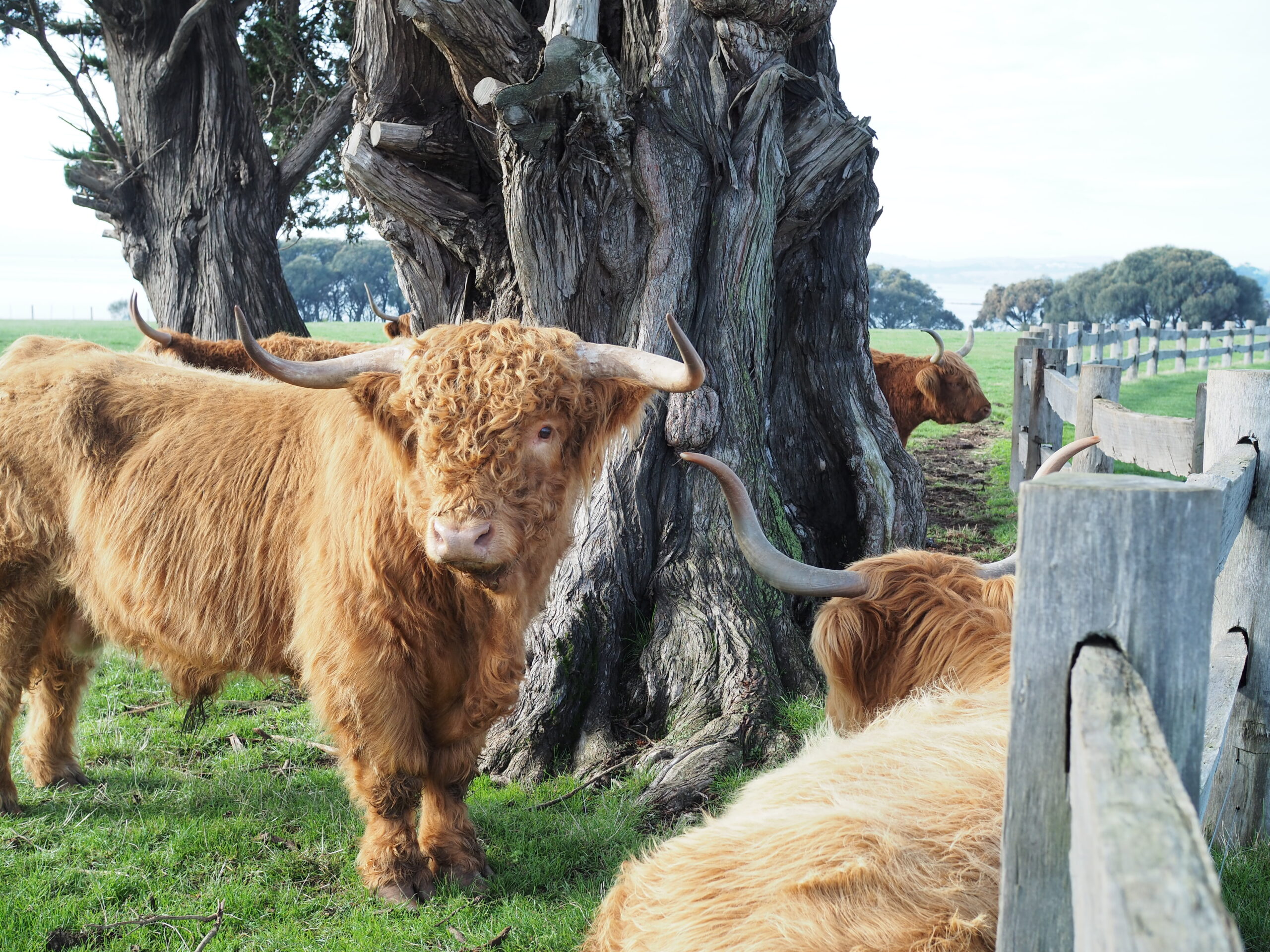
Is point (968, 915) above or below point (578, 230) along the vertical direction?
below

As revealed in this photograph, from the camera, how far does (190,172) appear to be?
39.4 ft

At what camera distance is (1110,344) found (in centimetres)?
2358

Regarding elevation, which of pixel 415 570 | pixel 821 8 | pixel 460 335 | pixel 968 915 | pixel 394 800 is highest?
pixel 821 8

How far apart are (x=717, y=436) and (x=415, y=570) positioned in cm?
192

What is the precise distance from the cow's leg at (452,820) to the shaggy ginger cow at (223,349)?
17.2 feet

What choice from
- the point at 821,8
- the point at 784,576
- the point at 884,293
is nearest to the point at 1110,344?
the point at 821,8

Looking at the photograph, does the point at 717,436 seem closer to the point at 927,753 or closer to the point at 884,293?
the point at 927,753

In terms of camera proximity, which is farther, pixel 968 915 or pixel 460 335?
pixel 460 335

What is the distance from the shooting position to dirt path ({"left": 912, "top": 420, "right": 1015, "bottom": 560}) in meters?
7.91

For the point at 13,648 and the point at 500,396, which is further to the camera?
the point at 13,648

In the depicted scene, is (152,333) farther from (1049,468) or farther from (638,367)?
(1049,468)

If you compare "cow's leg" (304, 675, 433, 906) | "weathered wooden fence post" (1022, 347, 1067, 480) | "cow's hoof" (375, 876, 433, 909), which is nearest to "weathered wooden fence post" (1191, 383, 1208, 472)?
"cow's leg" (304, 675, 433, 906)

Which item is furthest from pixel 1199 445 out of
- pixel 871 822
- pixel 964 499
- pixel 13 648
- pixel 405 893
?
pixel 964 499

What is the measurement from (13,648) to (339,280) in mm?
89853
